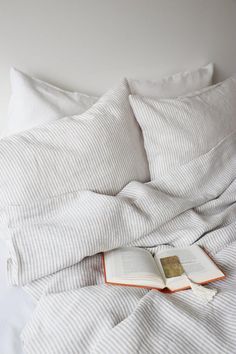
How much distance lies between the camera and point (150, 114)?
120cm

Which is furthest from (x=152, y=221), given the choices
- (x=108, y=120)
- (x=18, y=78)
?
(x=18, y=78)

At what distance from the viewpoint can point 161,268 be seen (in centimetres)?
92

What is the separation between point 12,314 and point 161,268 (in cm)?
41

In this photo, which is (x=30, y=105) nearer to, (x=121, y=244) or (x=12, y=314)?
(x=121, y=244)

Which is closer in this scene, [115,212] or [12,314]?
[12,314]

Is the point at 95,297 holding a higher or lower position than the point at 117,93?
lower

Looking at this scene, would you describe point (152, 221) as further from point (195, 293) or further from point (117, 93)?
point (117, 93)

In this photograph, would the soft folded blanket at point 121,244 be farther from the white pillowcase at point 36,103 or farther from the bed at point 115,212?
the white pillowcase at point 36,103

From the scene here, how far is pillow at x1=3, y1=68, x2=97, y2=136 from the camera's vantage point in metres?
1.15

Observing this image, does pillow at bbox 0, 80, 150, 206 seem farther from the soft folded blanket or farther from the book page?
the book page

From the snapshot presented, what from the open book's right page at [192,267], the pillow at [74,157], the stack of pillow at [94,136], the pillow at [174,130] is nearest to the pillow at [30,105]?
the stack of pillow at [94,136]

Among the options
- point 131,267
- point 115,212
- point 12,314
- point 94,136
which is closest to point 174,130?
point 94,136

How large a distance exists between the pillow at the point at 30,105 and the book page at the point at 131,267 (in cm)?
54

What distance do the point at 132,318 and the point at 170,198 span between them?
0.45m
